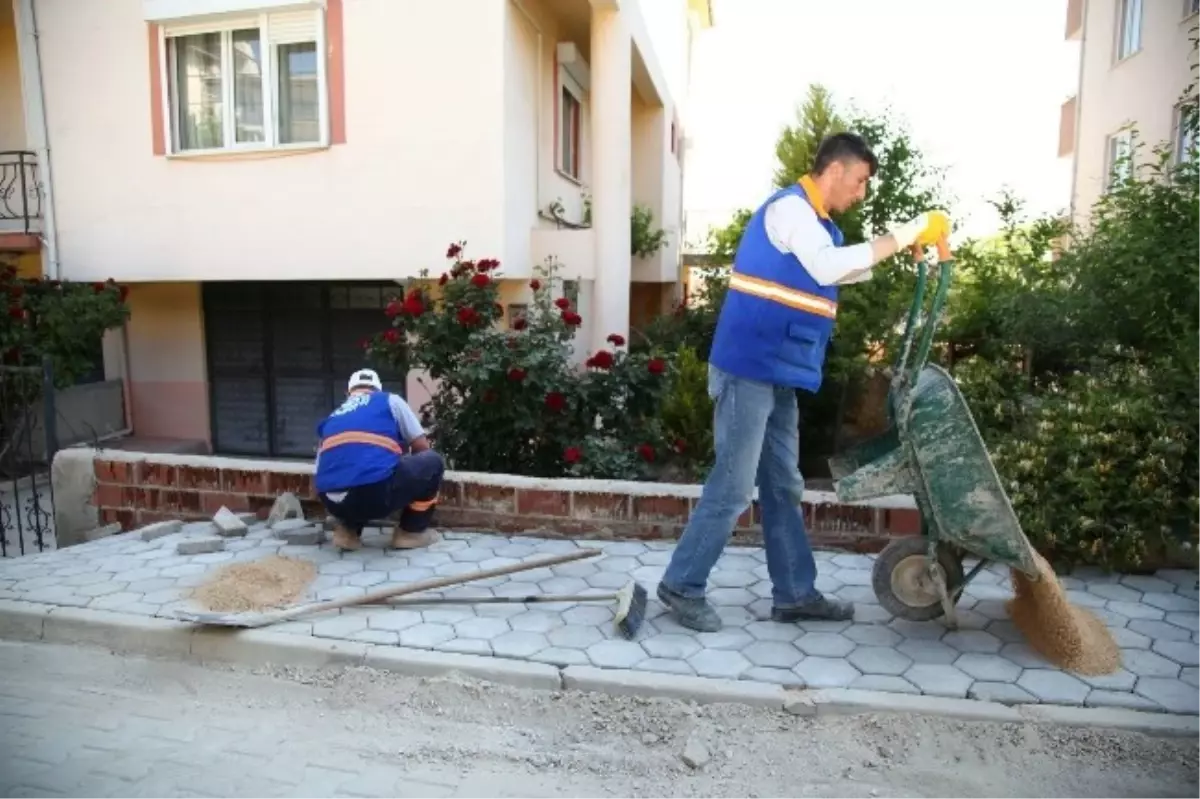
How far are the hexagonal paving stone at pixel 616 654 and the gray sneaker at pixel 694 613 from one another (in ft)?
0.80

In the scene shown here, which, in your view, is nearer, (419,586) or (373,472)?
(419,586)

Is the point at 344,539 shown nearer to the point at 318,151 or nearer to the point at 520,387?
the point at 520,387

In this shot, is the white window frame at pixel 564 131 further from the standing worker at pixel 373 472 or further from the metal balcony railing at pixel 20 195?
the metal balcony railing at pixel 20 195

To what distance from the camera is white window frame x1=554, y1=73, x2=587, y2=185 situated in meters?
8.73

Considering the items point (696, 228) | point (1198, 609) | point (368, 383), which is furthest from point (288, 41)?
point (696, 228)

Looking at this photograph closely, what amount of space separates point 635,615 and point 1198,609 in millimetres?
2451

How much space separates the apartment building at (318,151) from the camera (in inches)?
279

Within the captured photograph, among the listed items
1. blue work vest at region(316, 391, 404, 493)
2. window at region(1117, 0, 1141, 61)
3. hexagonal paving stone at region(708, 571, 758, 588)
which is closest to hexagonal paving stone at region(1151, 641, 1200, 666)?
hexagonal paving stone at region(708, 571, 758, 588)

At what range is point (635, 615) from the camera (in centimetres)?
344

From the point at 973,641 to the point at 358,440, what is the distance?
3060mm

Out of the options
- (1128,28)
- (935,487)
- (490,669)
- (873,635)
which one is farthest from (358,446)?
(1128,28)

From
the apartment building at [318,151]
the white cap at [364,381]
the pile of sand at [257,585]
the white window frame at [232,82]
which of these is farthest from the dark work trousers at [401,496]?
the white window frame at [232,82]

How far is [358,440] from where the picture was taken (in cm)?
432

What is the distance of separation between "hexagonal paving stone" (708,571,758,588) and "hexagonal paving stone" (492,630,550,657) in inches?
39.2
